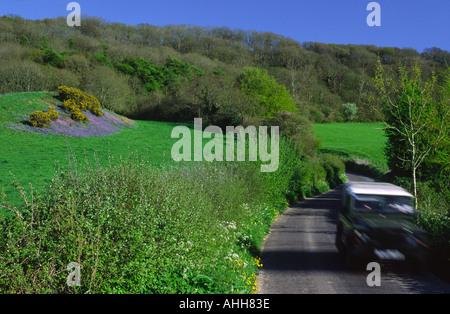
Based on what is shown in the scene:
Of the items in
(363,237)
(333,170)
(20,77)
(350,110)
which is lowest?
(333,170)

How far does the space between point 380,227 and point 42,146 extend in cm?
2753

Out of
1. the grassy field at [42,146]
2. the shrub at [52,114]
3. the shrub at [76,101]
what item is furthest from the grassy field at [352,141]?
the shrub at [52,114]

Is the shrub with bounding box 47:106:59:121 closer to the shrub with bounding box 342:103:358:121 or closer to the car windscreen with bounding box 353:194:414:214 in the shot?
the car windscreen with bounding box 353:194:414:214

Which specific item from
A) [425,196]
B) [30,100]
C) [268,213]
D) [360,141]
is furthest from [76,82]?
[360,141]

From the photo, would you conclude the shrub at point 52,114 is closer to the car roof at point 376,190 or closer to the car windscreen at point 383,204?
the car roof at point 376,190

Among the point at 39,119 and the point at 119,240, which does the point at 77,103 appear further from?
the point at 119,240

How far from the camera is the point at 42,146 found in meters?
28.9

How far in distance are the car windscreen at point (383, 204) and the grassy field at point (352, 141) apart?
6231cm

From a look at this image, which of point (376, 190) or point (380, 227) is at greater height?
point (376, 190)

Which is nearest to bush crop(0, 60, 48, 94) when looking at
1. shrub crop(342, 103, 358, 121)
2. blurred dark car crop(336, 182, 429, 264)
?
blurred dark car crop(336, 182, 429, 264)

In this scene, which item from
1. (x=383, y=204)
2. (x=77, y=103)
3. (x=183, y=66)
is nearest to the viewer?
(x=383, y=204)

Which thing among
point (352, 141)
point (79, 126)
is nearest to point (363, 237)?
point (79, 126)

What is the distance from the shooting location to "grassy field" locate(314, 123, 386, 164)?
74688 mm
